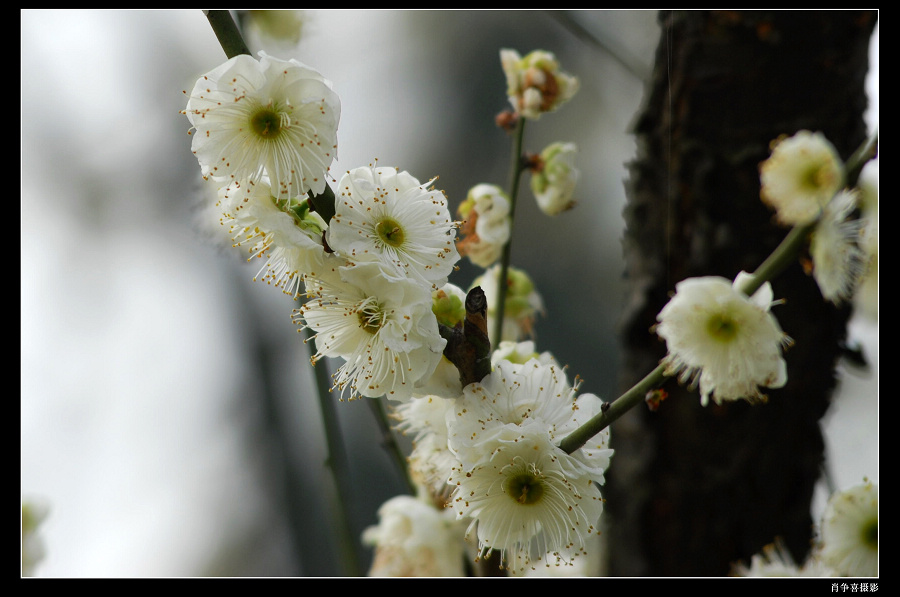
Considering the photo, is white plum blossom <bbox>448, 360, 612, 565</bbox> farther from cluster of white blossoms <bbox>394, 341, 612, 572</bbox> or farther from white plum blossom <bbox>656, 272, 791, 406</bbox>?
white plum blossom <bbox>656, 272, 791, 406</bbox>

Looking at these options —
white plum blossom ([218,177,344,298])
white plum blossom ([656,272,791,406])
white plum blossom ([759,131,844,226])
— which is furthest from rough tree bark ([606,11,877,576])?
white plum blossom ([218,177,344,298])

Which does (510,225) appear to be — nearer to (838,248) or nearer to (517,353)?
(517,353)

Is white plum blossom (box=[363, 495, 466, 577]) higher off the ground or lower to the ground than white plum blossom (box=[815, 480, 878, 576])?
higher

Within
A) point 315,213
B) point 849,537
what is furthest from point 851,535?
point 315,213

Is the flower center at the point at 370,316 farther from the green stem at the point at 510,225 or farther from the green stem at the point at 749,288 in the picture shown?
the green stem at the point at 510,225
